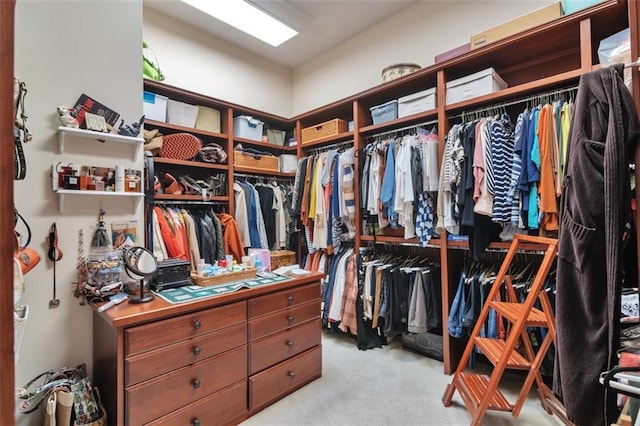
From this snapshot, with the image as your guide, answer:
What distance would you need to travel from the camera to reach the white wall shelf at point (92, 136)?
5.48 ft

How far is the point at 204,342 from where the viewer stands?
5.52 feet

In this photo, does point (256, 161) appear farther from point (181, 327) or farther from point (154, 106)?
point (181, 327)

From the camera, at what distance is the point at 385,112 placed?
2814mm

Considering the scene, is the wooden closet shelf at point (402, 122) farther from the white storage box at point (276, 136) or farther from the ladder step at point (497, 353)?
the ladder step at point (497, 353)

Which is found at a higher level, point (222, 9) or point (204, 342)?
point (222, 9)

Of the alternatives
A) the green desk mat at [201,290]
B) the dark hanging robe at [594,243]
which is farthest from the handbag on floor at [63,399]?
the dark hanging robe at [594,243]

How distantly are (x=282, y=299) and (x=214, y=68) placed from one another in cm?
274

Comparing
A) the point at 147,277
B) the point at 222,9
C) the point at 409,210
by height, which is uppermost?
the point at 222,9

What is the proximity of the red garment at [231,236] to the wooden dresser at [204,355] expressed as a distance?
3.53 feet

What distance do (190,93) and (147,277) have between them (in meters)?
1.88

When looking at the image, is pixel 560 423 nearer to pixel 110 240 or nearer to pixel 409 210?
pixel 409 210

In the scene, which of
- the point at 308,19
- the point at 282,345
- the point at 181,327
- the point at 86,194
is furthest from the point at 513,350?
the point at 308,19

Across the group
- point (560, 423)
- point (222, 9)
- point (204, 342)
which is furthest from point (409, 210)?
point (222, 9)

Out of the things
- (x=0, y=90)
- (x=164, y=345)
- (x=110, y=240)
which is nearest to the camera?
(x=0, y=90)
